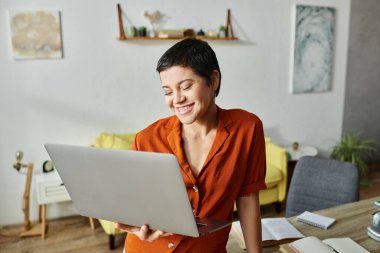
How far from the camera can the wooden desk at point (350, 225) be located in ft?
4.82

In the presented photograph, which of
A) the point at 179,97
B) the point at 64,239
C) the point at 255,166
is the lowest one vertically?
the point at 64,239

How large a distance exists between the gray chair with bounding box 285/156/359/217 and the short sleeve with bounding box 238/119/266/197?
104cm

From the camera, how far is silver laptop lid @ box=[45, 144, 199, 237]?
84 centimetres

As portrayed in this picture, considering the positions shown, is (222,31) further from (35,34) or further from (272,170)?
(35,34)

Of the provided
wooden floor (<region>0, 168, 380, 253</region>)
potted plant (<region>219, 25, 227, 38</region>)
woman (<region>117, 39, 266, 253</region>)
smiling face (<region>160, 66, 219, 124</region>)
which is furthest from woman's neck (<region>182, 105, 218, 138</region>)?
potted plant (<region>219, 25, 227, 38</region>)

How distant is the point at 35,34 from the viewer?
9.84 feet

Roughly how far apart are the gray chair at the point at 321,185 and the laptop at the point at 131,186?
1.28 metres

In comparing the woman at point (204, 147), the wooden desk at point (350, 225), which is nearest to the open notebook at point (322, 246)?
the wooden desk at point (350, 225)

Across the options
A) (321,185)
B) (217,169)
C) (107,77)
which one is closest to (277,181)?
(321,185)

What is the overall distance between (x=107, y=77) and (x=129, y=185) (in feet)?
8.45

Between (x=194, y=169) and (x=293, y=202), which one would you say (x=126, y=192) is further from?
(x=293, y=202)

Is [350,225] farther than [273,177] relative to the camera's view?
No

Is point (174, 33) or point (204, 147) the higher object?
point (174, 33)

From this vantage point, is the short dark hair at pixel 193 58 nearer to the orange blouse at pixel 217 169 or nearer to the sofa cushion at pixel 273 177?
the orange blouse at pixel 217 169
